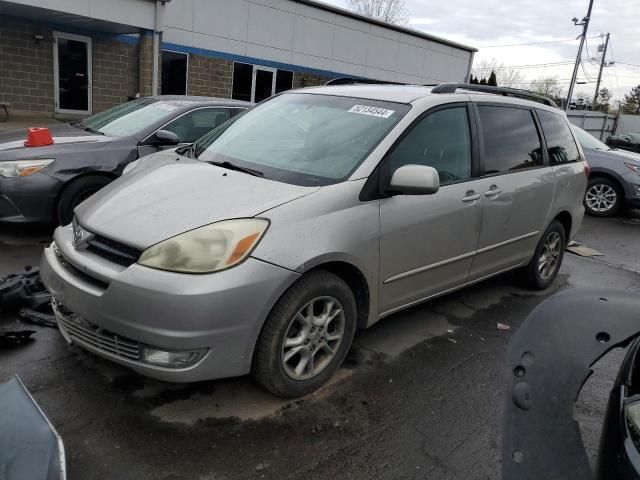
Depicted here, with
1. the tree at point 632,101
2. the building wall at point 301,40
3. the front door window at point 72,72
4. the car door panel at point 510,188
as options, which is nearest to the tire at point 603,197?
the car door panel at point 510,188

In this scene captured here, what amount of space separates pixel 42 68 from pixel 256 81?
263 inches

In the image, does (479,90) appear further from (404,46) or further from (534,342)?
(404,46)

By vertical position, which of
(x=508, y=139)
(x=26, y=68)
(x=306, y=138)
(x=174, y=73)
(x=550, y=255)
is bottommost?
(x=550, y=255)

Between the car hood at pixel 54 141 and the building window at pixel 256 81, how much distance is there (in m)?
12.1

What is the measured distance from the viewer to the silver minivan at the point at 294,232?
2488mm

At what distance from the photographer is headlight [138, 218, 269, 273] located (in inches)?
97.3

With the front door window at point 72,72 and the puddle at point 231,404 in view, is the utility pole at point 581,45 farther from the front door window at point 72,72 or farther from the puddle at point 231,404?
the puddle at point 231,404

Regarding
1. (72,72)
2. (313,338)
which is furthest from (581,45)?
(313,338)

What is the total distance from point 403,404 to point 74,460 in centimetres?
172

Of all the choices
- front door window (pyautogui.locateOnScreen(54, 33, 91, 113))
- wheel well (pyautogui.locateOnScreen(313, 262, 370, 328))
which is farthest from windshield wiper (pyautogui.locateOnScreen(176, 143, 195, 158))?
front door window (pyautogui.locateOnScreen(54, 33, 91, 113))

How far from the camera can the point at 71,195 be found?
199 inches

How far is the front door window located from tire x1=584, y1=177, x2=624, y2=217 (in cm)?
1280

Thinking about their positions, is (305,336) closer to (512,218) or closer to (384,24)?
(512,218)

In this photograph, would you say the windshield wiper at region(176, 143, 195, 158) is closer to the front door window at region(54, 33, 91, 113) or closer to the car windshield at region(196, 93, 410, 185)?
the car windshield at region(196, 93, 410, 185)
